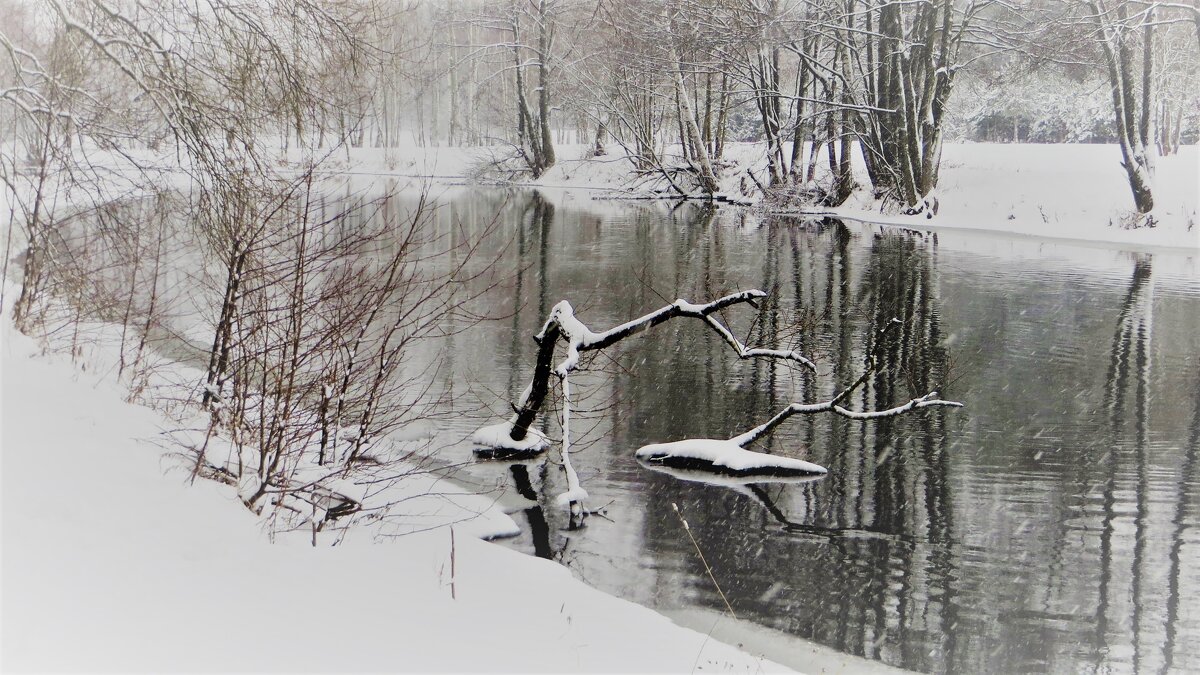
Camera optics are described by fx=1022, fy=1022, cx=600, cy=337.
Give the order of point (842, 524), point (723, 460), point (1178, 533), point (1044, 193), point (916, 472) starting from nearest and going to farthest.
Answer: point (1178, 533), point (842, 524), point (916, 472), point (723, 460), point (1044, 193)

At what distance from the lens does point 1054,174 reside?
1391 inches

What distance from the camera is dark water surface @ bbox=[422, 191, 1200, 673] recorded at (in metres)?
7.27

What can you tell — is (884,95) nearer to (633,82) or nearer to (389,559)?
(633,82)

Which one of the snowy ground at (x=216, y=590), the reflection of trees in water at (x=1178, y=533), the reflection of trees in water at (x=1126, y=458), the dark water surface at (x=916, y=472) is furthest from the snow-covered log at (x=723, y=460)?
the snowy ground at (x=216, y=590)

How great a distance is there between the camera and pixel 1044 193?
1319 inches

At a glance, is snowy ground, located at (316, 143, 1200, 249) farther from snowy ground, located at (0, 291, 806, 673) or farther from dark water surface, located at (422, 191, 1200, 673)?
snowy ground, located at (0, 291, 806, 673)

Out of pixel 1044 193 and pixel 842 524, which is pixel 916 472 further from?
pixel 1044 193

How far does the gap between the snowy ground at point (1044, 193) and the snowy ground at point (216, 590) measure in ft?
56.0

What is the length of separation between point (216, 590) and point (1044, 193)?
3360 centimetres

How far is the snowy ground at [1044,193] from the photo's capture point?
28.6 metres

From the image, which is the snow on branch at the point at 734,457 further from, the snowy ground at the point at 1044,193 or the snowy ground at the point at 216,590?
the snowy ground at the point at 1044,193

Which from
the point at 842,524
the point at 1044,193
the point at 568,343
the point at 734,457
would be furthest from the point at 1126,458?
the point at 1044,193

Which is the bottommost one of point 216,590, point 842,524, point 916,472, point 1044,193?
point 842,524

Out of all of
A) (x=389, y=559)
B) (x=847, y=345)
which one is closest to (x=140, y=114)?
(x=389, y=559)
